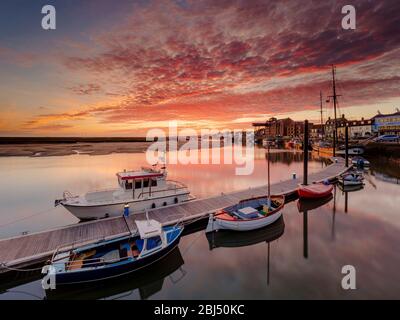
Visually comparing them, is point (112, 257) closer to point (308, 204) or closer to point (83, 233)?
point (83, 233)

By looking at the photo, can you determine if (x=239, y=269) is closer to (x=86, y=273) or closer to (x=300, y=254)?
(x=300, y=254)

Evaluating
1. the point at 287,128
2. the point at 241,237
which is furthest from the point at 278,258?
the point at 287,128

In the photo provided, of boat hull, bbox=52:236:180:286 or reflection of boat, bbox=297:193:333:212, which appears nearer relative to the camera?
boat hull, bbox=52:236:180:286

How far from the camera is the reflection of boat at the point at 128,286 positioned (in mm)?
9720

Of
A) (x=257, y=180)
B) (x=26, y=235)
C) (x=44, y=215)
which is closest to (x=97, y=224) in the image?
(x=26, y=235)

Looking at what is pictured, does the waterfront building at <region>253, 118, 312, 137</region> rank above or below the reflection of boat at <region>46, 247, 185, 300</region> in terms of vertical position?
above

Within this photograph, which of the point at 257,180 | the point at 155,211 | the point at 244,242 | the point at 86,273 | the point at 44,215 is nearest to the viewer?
the point at 86,273

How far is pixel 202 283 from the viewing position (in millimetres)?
10555

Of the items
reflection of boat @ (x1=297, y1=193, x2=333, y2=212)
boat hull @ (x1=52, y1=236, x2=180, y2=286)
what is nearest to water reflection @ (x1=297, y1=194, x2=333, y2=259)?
reflection of boat @ (x1=297, y1=193, x2=333, y2=212)

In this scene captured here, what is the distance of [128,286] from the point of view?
10.4 meters

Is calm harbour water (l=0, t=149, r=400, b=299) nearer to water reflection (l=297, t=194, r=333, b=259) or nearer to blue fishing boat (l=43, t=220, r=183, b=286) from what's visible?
water reflection (l=297, t=194, r=333, b=259)

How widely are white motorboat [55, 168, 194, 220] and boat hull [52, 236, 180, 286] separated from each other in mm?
6243

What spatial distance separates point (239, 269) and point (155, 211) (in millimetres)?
8500

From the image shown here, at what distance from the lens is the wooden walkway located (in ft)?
36.6
